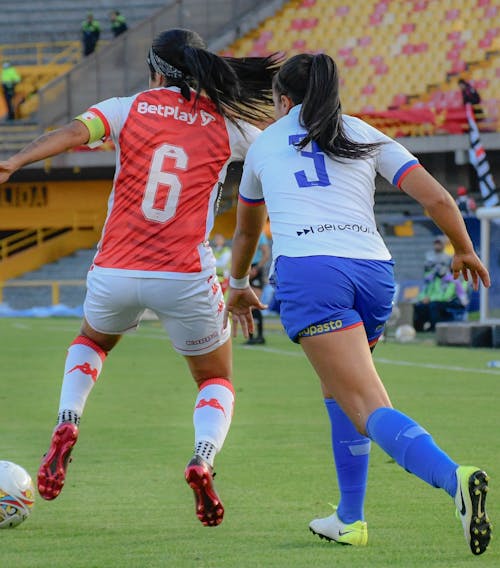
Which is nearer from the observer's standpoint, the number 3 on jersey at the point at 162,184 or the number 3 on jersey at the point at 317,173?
the number 3 on jersey at the point at 317,173

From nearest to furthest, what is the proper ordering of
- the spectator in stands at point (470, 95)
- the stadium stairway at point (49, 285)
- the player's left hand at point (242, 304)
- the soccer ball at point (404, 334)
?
the player's left hand at point (242, 304)
the soccer ball at point (404, 334)
the spectator in stands at point (470, 95)
the stadium stairway at point (49, 285)

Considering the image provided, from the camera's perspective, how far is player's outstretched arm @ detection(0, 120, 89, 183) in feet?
15.4

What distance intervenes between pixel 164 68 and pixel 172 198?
605mm

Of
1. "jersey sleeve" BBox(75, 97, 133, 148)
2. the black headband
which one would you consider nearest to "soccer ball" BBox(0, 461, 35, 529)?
"jersey sleeve" BBox(75, 97, 133, 148)

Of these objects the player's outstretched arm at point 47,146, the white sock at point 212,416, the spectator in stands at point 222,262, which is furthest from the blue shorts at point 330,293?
the spectator in stands at point 222,262

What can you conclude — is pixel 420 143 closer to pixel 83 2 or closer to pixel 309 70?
pixel 83 2

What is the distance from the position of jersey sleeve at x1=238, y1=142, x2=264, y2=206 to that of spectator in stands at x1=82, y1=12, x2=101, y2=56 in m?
30.6

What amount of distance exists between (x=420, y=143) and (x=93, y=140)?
24350 mm

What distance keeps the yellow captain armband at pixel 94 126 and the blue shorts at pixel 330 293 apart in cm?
99

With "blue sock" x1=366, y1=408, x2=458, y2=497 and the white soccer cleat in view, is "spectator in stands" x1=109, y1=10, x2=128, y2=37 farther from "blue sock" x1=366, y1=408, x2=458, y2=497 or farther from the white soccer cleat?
"blue sock" x1=366, y1=408, x2=458, y2=497

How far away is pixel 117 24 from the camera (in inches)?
1359

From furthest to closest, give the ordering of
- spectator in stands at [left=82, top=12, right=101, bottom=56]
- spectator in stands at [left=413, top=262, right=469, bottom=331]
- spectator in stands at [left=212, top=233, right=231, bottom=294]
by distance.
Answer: spectator in stands at [left=82, top=12, right=101, bottom=56], spectator in stands at [left=413, top=262, right=469, bottom=331], spectator in stands at [left=212, top=233, right=231, bottom=294]

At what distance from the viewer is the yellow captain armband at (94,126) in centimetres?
499

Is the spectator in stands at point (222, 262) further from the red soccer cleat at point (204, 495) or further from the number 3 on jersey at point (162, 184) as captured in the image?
the red soccer cleat at point (204, 495)
